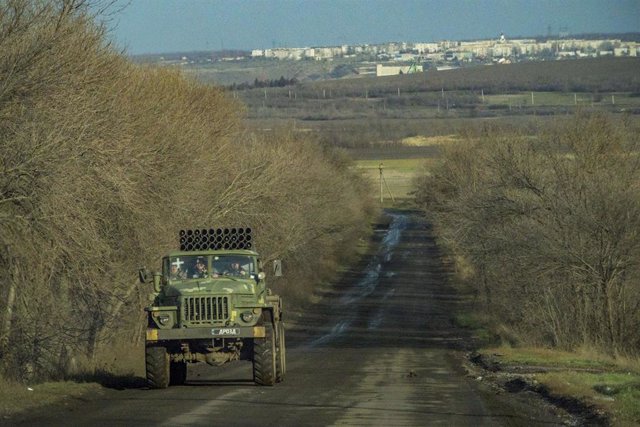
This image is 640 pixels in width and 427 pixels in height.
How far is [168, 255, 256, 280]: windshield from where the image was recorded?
20.2 meters

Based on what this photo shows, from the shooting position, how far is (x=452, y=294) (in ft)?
201

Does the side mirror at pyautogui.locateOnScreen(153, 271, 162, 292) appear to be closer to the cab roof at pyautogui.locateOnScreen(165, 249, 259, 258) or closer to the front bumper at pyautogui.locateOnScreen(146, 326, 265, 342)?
the cab roof at pyautogui.locateOnScreen(165, 249, 259, 258)

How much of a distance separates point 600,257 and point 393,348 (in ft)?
25.0

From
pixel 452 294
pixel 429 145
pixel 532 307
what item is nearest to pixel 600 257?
pixel 532 307

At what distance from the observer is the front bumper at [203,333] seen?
19.0m

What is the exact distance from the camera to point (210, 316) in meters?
19.4

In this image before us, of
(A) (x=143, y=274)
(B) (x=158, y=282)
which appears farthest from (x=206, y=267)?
(A) (x=143, y=274)

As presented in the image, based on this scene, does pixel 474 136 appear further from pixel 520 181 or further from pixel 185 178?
pixel 185 178

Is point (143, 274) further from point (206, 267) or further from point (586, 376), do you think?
point (586, 376)

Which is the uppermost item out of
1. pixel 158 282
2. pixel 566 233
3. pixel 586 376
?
pixel 158 282

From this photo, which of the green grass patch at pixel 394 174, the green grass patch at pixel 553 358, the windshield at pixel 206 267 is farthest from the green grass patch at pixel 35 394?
the green grass patch at pixel 394 174

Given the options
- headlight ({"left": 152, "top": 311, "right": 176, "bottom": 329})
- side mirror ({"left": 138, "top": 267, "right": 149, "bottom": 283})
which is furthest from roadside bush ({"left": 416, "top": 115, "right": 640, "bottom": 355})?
side mirror ({"left": 138, "top": 267, "right": 149, "bottom": 283})

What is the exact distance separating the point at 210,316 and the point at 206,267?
1236 mm

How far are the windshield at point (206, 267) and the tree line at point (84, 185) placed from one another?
133 cm
